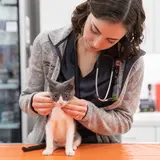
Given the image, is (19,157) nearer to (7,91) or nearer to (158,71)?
(7,91)

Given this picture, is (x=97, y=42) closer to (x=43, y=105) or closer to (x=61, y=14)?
(x=43, y=105)

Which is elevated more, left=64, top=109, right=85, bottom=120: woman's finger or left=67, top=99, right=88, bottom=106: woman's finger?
left=67, top=99, right=88, bottom=106: woman's finger

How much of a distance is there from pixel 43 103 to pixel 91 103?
0.17 meters

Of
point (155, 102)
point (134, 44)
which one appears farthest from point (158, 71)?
point (134, 44)

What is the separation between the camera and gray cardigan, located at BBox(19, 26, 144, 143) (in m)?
1.06

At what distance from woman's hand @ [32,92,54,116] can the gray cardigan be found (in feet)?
0.15

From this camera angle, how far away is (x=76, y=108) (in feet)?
3.20

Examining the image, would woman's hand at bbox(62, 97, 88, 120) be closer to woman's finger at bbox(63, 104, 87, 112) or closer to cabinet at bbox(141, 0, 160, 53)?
woman's finger at bbox(63, 104, 87, 112)

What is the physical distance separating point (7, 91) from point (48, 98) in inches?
63.7

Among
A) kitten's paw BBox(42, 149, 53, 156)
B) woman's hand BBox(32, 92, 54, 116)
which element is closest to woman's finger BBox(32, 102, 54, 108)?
woman's hand BBox(32, 92, 54, 116)

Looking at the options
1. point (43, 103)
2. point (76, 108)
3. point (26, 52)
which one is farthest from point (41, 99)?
point (26, 52)

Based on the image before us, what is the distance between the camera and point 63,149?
1048 millimetres

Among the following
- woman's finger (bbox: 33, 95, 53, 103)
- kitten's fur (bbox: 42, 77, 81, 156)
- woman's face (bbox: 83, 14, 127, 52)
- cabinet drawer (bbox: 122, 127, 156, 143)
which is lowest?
cabinet drawer (bbox: 122, 127, 156, 143)

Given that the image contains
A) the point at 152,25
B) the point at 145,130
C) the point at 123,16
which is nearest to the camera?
the point at 123,16
